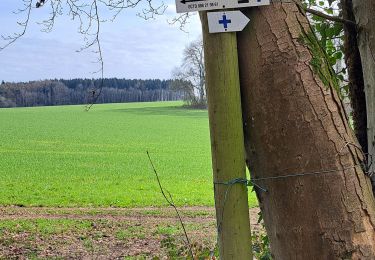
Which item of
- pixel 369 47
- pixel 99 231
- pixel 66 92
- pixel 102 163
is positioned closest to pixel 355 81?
pixel 369 47

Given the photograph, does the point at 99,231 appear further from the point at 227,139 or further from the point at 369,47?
the point at 227,139

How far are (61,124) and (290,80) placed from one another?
192 feet

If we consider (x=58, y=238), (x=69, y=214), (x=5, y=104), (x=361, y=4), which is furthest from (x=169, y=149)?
(x=5, y=104)

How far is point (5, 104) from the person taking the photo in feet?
273

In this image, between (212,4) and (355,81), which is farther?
(355,81)

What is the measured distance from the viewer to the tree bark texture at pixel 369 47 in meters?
2.63

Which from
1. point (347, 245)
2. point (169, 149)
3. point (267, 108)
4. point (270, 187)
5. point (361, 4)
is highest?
point (361, 4)

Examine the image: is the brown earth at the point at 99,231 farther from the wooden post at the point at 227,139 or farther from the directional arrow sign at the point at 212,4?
the directional arrow sign at the point at 212,4

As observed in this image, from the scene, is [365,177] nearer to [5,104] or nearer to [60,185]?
[60,185]

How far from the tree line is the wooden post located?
62.7 m

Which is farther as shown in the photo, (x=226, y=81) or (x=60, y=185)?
(x=60, y=185)

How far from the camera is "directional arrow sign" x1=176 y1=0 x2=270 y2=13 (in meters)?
2.02

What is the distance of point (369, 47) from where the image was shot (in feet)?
8.70

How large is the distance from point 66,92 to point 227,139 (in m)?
68.6
